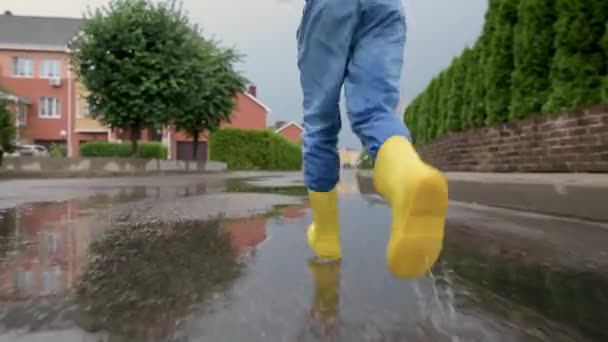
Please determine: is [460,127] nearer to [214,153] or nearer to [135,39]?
[135,39]

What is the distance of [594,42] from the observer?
5.22 metres

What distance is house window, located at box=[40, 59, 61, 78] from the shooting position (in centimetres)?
4216

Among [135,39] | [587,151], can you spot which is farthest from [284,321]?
[135,39]

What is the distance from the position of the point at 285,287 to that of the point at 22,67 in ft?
153

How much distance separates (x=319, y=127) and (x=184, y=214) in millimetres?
2433

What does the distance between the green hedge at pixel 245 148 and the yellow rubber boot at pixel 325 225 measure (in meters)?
32.6

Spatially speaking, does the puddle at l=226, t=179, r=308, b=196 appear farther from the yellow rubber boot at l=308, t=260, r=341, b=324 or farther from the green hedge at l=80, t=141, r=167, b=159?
the green hedge at l=80, t=141, r=167, b=159

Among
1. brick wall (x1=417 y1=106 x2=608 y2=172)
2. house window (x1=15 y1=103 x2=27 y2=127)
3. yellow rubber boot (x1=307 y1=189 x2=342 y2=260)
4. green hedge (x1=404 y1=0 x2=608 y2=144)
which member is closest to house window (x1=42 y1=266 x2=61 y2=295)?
yellow rubber boot (x1=307 y1=189 x2=342 y2=260)

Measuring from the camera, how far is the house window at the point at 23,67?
137 feet

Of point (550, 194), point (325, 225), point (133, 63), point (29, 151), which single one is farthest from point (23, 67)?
point (325, 225)


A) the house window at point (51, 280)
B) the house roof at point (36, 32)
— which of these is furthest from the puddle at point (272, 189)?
the house roof at point (36, 32)

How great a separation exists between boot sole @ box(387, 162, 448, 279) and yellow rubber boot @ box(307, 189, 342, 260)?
2.68 ft

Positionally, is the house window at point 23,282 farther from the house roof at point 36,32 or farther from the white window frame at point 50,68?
the white window frame at point 50,68

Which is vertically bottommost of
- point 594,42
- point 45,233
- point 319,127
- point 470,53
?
point 45,233
